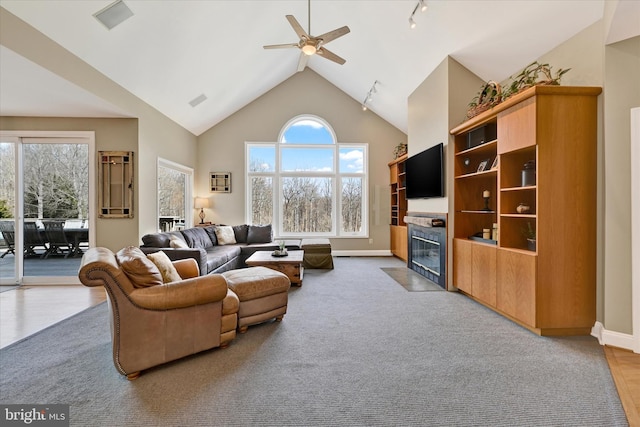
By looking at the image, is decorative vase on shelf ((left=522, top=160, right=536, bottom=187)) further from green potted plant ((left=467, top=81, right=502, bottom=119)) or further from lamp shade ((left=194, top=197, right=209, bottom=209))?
lamp shade ((left=194, top=197, right=209, bottom=209))

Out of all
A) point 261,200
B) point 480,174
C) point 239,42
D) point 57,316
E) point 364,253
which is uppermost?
point 239,42

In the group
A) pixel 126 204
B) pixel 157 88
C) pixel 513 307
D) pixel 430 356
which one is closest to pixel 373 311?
pixel 430 356

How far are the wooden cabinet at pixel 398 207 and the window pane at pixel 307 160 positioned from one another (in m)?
1.57

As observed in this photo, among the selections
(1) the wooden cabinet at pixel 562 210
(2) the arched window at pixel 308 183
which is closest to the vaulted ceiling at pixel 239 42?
(1) the wooden cabinet at pixel 562 210

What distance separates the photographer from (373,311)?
10.8ft

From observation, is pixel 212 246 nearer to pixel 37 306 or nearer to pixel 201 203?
pixel 201 203

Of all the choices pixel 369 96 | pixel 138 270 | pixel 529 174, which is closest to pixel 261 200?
pixel 369 96

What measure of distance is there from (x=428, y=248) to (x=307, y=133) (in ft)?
13.7

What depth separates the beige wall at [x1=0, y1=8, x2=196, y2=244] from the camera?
8.82ft

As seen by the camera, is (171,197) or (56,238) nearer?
(56,238)

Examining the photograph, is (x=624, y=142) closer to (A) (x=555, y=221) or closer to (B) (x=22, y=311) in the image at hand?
(A) (x=555, y=221)

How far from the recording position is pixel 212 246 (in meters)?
5.67

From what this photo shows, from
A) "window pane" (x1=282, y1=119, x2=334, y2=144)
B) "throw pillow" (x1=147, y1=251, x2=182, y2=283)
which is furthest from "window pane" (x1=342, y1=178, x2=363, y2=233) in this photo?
"throw pillow" (x1=147, y1=251, x2=182, y2=283)

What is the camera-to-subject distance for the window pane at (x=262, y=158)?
7.18m
